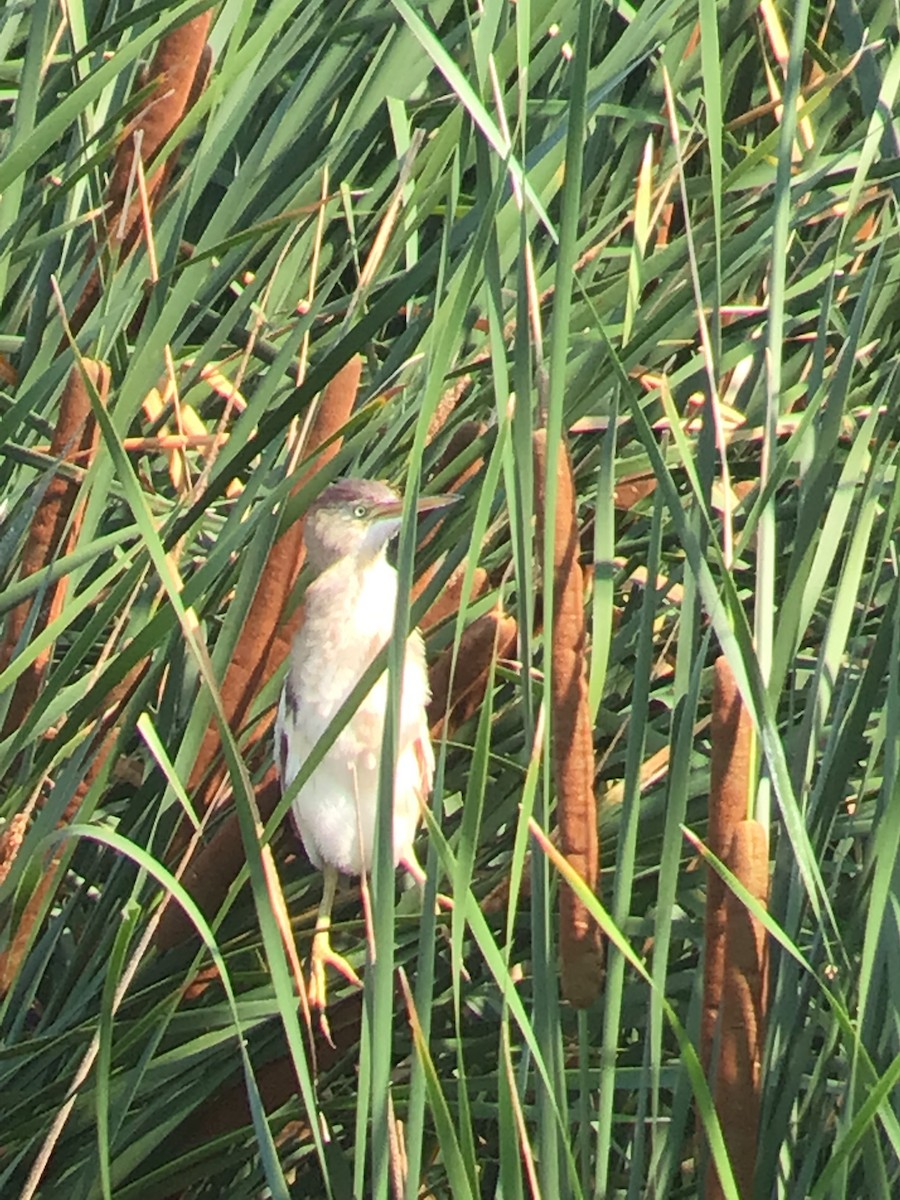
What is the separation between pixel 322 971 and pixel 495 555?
39 centimetres

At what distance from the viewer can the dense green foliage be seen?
1258mm

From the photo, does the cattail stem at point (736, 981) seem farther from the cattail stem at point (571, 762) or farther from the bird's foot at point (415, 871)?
the bird's foot at point (415, 871)

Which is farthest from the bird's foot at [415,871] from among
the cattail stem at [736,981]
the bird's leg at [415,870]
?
the cattail stem at [736,981]

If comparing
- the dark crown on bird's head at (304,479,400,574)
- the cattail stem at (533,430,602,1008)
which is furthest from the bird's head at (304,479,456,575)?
the cattail stem at (533,430,602,1008)

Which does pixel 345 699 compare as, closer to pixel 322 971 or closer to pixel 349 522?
pixel 349 522

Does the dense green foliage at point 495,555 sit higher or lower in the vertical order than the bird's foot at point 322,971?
higher

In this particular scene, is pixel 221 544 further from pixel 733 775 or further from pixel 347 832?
pixel 347 832

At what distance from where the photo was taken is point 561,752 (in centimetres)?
134

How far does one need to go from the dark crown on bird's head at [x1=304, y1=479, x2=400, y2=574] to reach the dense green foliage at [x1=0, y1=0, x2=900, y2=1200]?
136 mm

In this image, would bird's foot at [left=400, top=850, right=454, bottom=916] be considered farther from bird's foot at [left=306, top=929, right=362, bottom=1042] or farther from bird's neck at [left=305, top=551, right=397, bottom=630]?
bird's neck at [left=305, top=551, right=397, bottom=630]

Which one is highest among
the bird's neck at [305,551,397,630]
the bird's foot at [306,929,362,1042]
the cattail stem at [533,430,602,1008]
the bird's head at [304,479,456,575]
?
the bird's head at [304,479,456,575]

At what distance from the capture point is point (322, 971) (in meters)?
1.75

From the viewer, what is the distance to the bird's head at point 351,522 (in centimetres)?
216

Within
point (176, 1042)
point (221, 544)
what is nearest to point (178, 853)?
point (176, 1042)
